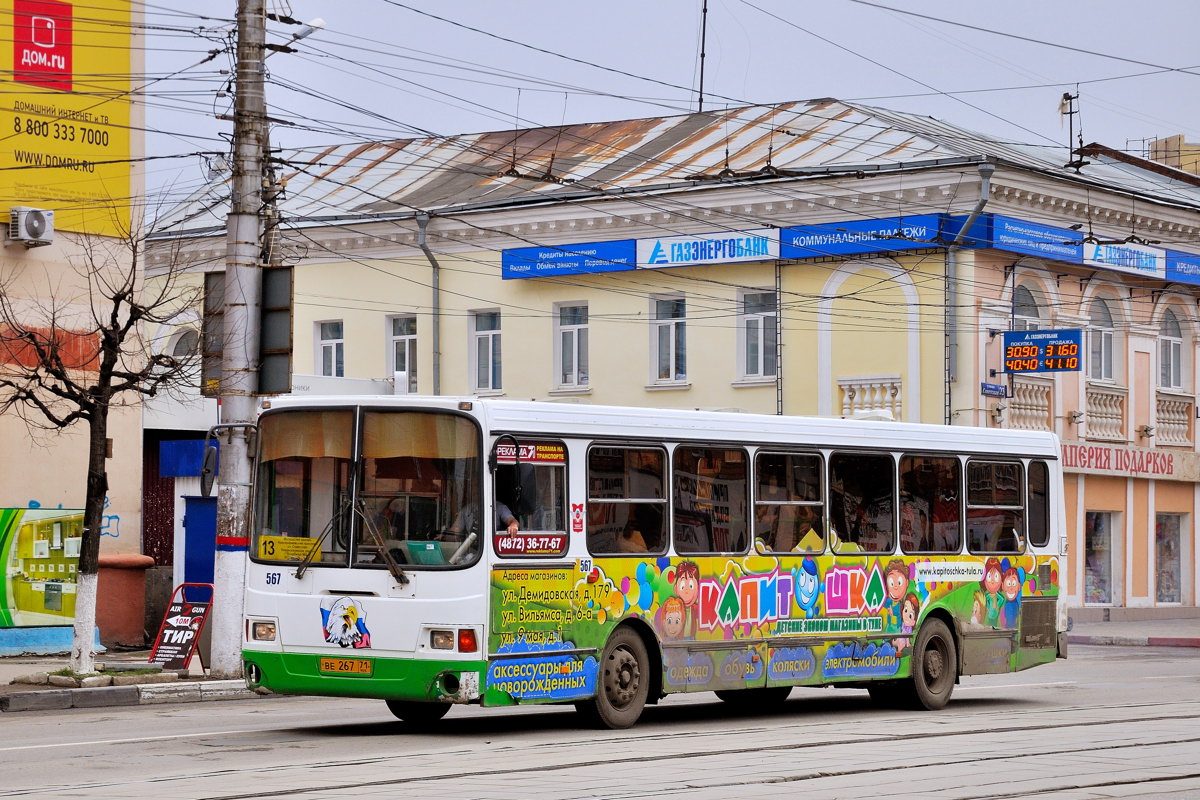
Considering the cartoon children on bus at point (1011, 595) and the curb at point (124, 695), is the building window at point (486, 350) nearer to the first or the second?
the curb at point (124, 695)

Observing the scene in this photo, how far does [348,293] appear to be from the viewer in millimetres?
40406

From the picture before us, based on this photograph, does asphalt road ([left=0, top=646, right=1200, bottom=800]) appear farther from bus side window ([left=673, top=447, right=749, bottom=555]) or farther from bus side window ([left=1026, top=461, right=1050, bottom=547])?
bus side window ([left=1026, top=461, right=1050, bottom=547])

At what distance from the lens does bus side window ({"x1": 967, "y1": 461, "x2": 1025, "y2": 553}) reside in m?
17.5

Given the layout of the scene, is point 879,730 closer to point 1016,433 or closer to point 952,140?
point 1016,433

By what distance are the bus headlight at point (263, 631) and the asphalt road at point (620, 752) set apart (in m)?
0.74

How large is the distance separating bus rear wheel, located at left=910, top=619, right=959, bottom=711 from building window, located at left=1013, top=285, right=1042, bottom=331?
17.8m

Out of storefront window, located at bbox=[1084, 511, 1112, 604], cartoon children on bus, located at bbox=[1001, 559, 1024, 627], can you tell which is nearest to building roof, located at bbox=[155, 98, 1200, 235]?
storefront window, located at bbox=[1084, 511, 1112, 604]

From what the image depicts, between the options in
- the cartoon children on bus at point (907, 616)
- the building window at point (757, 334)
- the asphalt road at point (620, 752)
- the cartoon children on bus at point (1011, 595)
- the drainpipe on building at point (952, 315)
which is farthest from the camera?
the building window at point (757, 334)

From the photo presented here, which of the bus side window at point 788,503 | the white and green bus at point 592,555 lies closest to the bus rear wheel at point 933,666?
the white and green bus at point 592,555

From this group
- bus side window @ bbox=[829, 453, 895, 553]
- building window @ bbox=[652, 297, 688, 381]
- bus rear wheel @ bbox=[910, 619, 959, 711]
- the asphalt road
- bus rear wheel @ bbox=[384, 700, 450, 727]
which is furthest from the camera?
building window @ bbox=[652, 297, 688, 381]

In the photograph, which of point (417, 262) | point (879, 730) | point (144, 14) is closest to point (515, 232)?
point (417, 262)

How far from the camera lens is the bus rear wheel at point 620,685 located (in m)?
14.0

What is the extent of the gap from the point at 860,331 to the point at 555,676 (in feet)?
70.2

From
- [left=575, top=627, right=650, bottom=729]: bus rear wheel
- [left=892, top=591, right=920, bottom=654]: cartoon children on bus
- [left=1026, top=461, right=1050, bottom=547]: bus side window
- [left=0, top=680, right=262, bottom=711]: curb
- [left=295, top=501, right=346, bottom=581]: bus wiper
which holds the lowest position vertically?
[left=0, top=680, right=262, bottom=711]: curb
